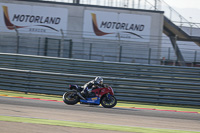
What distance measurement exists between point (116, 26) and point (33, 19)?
6.05 m

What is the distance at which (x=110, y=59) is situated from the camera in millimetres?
22359

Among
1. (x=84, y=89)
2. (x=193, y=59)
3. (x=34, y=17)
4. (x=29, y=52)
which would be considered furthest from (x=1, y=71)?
(x=193, y=59)

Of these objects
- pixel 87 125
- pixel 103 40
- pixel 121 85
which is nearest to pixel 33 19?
pixel 103 40

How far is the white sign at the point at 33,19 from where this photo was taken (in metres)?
23.8

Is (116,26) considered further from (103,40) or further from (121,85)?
(121,85)

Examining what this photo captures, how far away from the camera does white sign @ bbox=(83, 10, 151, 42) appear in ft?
77.6

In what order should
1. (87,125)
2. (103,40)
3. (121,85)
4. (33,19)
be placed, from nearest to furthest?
(87,125) < (121,85) < (103,40) < (33,19)

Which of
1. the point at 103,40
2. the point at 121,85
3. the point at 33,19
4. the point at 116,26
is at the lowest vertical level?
the point at 121,85

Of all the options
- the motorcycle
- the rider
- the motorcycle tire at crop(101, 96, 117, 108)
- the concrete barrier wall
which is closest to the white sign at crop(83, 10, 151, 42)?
the concrete barrier wall

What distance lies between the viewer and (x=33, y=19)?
942 inches

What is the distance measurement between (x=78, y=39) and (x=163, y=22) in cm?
708

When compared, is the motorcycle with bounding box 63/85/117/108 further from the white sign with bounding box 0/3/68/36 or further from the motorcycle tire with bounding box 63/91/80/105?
the white sign with bounding box 0/3/68/36

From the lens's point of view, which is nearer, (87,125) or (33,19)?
(87,125)

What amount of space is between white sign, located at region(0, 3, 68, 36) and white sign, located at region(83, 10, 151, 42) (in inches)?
72.4
